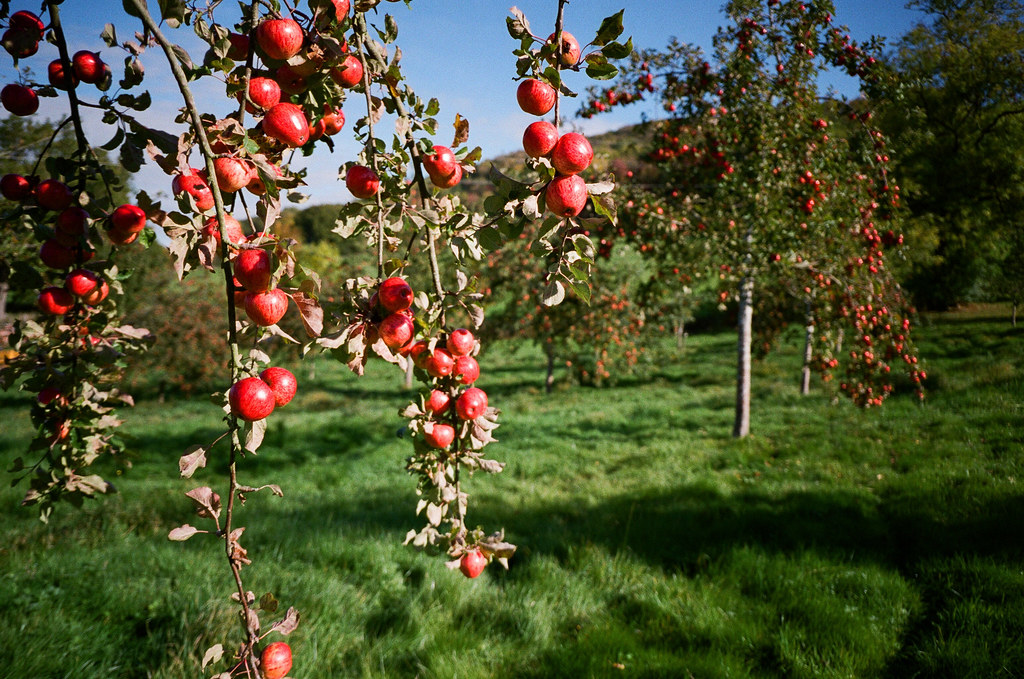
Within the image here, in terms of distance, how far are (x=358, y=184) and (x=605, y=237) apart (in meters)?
5.31

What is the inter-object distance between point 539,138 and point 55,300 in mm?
1456

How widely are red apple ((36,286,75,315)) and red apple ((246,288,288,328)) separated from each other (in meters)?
0.90

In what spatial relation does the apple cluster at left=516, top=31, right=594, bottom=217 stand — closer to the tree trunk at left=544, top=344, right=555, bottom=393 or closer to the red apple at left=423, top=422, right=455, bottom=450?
the red apple at left=423, top=422, right=455, bottom=450

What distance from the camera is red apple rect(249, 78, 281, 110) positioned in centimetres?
104

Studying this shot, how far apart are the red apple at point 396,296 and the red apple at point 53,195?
36.4 inches

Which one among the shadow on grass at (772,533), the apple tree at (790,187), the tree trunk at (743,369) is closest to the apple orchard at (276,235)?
the shadow on grass at (772,533)

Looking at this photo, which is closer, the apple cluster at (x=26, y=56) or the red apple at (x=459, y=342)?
the apple cluster at (x=26, y=56)

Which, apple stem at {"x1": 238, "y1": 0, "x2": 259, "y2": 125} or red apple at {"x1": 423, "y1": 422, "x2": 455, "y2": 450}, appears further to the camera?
red apple at {"x1": 423, "y1": 422, "x2": 455, "y2": 450}

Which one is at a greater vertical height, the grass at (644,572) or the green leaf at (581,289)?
the green leaf at (581,289)

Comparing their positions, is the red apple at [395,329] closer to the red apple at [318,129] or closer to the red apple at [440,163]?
the red apple at [440,163]

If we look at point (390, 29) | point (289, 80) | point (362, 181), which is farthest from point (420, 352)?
point (390, 29)

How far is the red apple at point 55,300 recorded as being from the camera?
145 centimetres

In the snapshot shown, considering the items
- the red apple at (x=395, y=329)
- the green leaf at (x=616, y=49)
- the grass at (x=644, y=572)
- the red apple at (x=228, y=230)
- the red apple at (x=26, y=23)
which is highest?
the red apple at (x=26, y=23)

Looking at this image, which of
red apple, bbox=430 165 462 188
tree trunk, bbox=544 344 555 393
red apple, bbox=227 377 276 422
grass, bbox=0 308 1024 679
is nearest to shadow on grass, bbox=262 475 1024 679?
grass, bbox=0 308 1024 679
